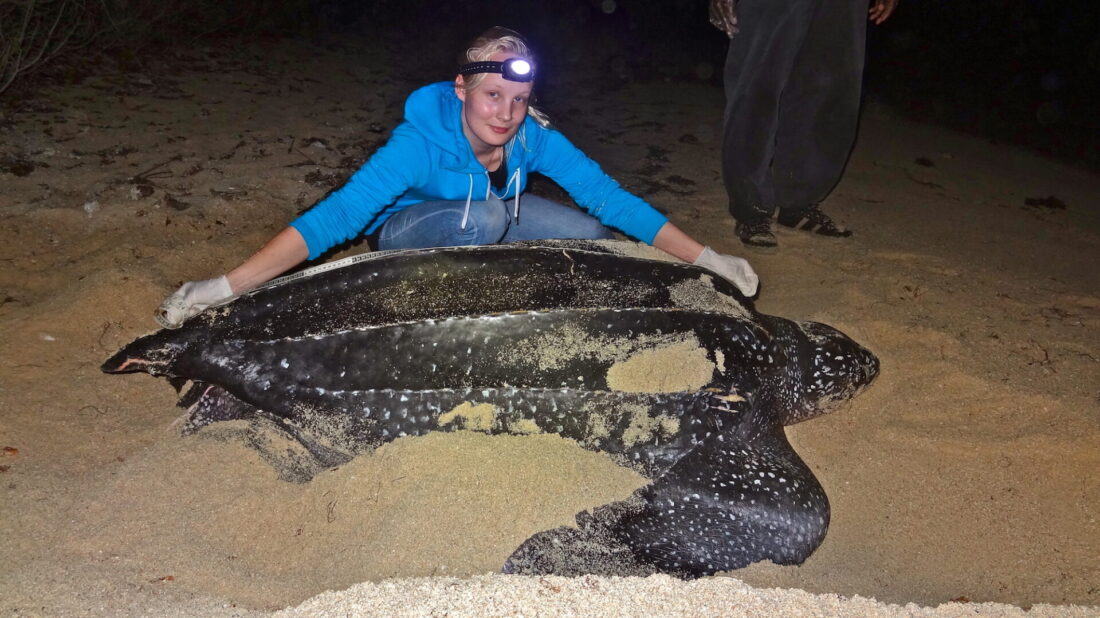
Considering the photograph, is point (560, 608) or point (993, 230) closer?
point (560, 608)

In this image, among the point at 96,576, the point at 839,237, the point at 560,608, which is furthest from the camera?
the point at 839,237

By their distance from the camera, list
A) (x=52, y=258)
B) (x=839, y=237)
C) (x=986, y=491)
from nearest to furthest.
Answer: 1. (x=986, y=491)
2. (x=52, y=258)
3. (x=839, y=237)

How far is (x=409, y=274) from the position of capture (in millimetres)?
1766

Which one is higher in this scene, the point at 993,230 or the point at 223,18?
the point at 223,18

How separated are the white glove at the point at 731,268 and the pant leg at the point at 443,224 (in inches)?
30.7

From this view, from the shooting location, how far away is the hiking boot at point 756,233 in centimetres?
317

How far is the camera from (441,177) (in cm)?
229

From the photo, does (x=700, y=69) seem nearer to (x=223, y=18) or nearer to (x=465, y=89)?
(x=223, y=18)

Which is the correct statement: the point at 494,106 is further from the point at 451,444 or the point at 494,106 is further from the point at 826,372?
the point at 826,372

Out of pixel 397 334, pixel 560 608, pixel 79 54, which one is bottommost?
pixel 560 608

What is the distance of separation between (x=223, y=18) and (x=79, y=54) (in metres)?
1.86

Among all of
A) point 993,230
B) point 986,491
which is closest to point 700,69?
point 993,230

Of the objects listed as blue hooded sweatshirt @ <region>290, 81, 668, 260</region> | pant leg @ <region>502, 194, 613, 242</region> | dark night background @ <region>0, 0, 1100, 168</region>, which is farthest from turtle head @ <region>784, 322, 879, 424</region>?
dark night background @ <region>0, 0, 1100, 168</region>

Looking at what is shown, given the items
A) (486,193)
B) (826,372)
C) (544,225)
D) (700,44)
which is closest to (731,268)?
(826,372)
